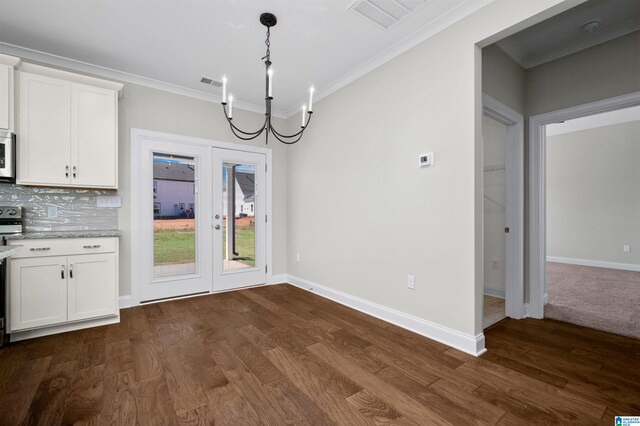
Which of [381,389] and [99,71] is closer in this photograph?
[381,389]

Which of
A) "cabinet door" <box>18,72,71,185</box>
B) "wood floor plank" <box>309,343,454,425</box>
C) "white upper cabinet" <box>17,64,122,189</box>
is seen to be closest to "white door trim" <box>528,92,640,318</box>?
"wood floor plank" <box>309,343,454,425</box>

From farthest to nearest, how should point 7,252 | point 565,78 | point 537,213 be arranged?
point 537,213
point 565,78
point 7,252

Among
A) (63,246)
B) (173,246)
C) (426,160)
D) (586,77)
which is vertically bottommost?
(173,246)

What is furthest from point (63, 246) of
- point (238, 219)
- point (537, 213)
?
point (537, 213)

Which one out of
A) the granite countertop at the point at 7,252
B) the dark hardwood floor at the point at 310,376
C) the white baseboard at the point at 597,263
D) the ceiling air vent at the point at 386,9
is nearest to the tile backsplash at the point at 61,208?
the dark hardwood floor at the point at 310,376

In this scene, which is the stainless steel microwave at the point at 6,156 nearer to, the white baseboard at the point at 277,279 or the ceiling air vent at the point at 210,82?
the ceiling air vent at the point at 210,82

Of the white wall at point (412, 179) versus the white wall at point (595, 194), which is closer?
the white wall at point (412, 179)

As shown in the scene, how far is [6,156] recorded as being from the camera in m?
2.50

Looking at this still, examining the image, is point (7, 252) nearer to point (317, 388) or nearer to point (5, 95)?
point (317, 388)

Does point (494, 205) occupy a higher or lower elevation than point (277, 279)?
higher

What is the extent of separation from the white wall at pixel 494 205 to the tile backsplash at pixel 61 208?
4.71 meters

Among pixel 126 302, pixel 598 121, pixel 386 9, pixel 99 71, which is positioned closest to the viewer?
pixel 386 9

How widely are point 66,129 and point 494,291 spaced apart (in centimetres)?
532

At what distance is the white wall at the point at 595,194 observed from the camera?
552cm
